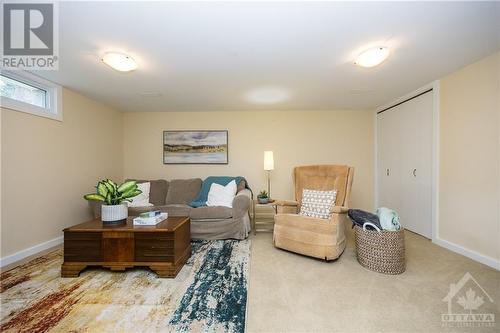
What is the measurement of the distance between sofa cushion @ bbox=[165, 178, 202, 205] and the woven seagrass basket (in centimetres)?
266

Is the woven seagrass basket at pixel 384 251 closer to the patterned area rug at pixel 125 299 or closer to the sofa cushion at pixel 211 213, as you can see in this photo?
the patterned area rug at pixel 125 299

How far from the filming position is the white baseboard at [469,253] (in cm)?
214

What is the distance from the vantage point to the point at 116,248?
2.06 metres

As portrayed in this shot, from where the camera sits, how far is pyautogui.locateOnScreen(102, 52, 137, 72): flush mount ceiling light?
2074 mm

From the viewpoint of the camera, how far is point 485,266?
217 centimetres

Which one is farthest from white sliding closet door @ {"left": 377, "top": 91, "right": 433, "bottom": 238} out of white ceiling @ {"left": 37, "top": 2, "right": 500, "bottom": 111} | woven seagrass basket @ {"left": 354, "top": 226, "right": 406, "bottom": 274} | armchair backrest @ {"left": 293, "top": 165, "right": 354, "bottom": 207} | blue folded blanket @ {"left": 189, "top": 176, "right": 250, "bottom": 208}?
blue folded blanket @ {"left": 189, "top": 176, "right": 250, "bottom": 208}

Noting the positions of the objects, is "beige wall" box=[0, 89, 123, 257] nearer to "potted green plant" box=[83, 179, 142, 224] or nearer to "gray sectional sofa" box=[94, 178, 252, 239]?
"gray sectional sofa" box=[94, 178, 252, 239]

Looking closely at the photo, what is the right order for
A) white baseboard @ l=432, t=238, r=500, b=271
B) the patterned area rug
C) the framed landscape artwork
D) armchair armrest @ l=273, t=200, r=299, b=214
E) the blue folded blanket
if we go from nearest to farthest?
1. the patterned area rug
2. white baseboard @ l=432, t=238, r=500, b=271
3. armchair armrest @ l=273, t=200, r=299, b=214
4. the blue folded blanket
5. the framed landscape artwork

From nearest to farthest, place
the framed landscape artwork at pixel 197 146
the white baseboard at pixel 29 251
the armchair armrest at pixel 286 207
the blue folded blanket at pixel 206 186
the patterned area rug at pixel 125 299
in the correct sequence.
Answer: the patterned area rug at pixel 125 299 < the white baseboard at pixel 29 251 < the armchair armrest at pixel 286 207 < the blue folded blanket at pixel 206 186 < the framed landscape artwork at pixel 197 146

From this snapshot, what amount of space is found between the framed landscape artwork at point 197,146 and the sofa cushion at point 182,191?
0.56 m

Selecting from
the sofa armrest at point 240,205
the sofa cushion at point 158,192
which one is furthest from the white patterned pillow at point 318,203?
the sofa cushion at point 158,192

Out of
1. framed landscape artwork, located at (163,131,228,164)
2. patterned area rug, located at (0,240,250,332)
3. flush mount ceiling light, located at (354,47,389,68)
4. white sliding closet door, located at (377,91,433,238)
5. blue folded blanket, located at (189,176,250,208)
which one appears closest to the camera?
patterned area rug, located at (0,240,250,332)

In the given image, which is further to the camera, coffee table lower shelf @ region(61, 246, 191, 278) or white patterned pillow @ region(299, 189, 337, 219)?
white patterned pillow @ region(299, 189, 337, 219)

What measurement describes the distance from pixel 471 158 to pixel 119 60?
12.8ft
